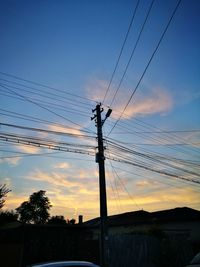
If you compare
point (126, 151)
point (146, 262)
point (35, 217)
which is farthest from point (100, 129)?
point (35, 217)

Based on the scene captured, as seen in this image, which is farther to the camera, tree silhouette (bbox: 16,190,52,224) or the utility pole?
tree silhouette (bbox: 16,190,52,224)

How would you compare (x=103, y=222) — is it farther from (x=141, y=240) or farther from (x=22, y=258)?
(x=22, y=258)

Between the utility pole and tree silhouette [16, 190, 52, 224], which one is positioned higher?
tree silhouette [16, 190, 52, 224]

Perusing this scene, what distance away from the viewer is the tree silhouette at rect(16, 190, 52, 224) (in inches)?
2933

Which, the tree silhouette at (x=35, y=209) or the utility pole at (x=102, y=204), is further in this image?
the tree silhouette at (x=35, y=209)

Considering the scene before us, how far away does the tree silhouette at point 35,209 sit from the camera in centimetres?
7450

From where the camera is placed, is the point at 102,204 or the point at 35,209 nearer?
the point at 102,204

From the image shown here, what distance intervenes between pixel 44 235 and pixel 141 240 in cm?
593

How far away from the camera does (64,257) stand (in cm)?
1608

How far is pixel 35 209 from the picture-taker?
249ft

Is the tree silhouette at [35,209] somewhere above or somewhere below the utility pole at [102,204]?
above

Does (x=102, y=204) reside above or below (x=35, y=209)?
below

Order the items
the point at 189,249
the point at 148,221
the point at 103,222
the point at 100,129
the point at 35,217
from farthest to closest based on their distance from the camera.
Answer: the point at 35,217
the point at 148,221
the point at 189,249
the point at 100,129
the point at 103,222

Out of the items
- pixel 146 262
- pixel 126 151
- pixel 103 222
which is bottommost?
pixel 146 262
